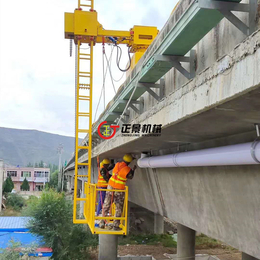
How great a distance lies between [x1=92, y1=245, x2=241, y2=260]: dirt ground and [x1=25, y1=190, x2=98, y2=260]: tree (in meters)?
1.06

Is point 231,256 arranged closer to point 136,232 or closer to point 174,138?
point 136,232

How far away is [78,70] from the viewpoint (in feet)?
45.4

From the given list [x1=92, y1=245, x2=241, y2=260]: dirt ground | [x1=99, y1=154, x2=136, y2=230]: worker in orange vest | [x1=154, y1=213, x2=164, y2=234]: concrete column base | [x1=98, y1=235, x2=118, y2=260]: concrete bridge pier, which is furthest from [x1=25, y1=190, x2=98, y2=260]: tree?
[x1=99, y1=154, x2=136, y2=230]: worker in orange vest

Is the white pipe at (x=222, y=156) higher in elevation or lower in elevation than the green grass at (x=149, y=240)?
higher

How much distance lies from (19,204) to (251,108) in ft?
163

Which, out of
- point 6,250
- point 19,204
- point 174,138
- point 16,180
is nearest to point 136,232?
point 6,250

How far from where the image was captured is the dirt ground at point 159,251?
2003 cm

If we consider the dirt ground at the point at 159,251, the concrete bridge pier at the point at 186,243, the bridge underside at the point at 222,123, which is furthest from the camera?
the dirt ground at the point at 159,251

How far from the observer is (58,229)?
2023 centimetres

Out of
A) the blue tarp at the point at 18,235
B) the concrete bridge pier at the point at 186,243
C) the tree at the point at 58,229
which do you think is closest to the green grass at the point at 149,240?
the tree at the point at 58,229

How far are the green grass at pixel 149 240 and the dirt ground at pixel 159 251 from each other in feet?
3.26

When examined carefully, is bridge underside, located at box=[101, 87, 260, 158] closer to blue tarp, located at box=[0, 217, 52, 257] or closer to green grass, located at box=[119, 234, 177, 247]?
blue tarp, located at box=[0, 217, 52, 257]

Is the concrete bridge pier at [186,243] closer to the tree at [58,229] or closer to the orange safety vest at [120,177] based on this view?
the tree at [58,229]

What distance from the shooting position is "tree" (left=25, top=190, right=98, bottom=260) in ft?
64.0
